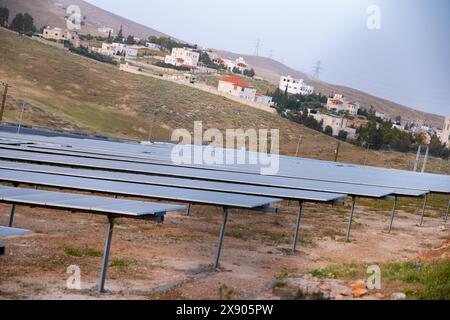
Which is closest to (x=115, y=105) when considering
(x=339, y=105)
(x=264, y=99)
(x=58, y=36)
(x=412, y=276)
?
(x=264, y=99)

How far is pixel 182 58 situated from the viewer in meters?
182

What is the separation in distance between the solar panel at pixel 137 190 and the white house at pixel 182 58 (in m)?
157

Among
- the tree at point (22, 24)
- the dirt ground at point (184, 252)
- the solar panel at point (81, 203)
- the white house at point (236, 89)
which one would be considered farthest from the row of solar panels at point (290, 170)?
the tree at point (22, 24)

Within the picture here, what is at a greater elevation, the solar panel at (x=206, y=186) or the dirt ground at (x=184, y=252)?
the solar panel at (x=206, y=186)

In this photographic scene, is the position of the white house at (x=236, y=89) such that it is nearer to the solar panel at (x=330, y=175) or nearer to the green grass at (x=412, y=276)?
the solar panel at (x=330, y=175)

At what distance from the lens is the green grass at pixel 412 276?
12259mm

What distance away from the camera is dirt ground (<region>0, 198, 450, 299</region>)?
527 inches

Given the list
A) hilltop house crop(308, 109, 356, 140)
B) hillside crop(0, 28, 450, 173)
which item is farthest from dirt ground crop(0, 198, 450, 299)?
hilltop house crop(308, 109, 356, 140)

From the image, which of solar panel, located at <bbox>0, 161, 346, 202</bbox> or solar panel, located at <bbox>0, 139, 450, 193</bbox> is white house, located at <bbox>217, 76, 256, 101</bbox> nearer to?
solar panel, located at <bbox>0, 139, 450, 193</bbox>

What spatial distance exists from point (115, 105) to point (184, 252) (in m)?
76.7

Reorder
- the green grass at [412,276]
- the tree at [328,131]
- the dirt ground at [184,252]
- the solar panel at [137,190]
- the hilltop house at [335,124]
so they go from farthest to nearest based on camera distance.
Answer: the hilltop house at [335,124] < the tree at [328,131] < the solar panel at [137,190] < the dirt ground at [184,252] < the green grass at [412,276]

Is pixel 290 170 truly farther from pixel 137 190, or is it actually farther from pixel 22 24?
pixel 22 24
